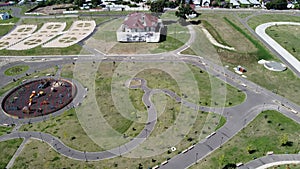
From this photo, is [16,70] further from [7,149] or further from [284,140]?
[284,140]

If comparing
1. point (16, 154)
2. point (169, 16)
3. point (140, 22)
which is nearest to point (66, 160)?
point (16, 154)

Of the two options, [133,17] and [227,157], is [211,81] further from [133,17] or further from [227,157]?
[133,17]

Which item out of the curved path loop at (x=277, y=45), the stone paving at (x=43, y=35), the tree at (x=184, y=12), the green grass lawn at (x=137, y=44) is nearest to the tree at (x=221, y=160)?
the curved path loop at (x=277, y=45)

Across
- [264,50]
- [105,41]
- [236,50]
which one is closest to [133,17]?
[105,41]

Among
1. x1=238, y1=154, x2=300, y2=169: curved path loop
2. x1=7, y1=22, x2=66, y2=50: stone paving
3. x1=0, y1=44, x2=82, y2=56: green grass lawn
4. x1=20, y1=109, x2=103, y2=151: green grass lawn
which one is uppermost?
x1=7, y1=22, x2=66, y2=50: stone paving

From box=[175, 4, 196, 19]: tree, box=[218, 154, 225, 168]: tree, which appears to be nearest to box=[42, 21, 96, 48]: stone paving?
box=[175, 4, 196, 19]: tree

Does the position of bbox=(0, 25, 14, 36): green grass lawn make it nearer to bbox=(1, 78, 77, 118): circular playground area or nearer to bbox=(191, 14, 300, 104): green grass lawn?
bbox=(1, 78, 77, 118): circular playground area
